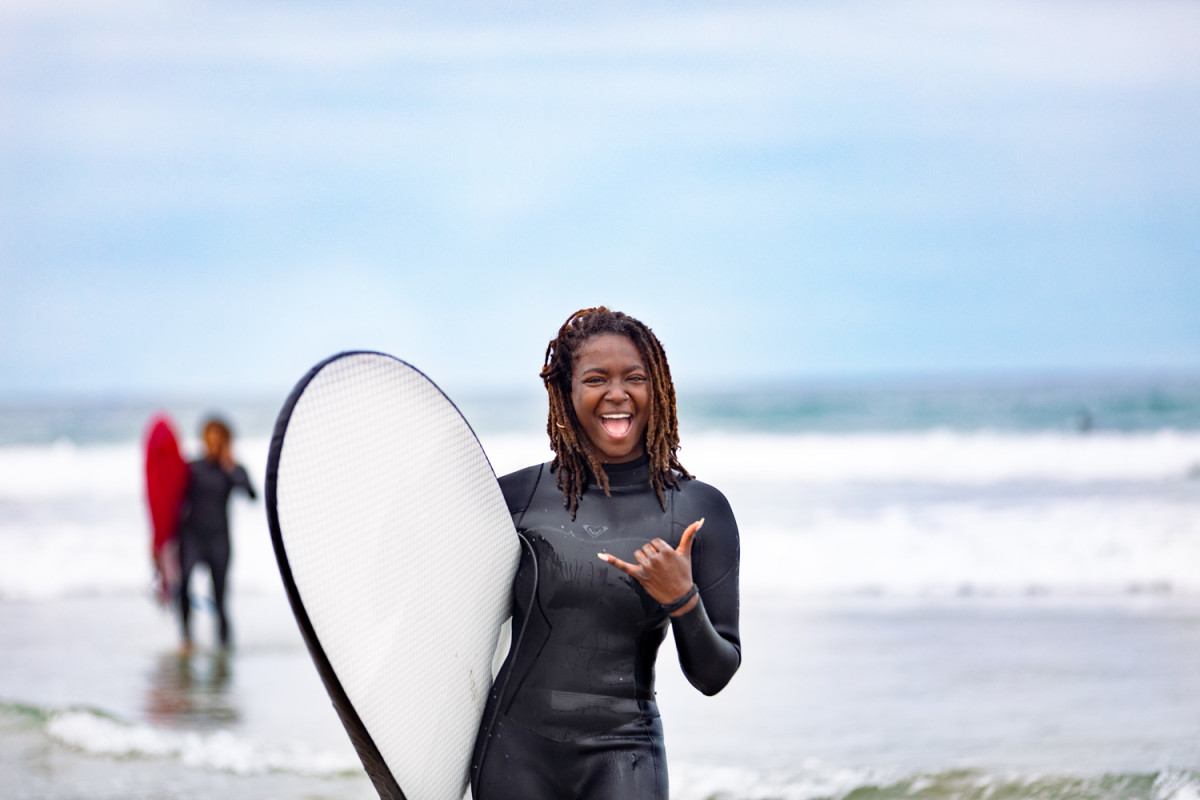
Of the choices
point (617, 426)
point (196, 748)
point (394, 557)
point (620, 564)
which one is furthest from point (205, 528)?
point (620, 564)

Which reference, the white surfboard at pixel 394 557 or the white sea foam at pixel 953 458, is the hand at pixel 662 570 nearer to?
the white surfboard at pixel 394 557

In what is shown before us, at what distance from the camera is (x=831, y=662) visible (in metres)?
7.11

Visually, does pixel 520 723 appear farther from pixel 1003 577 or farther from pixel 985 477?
pixel 985 477

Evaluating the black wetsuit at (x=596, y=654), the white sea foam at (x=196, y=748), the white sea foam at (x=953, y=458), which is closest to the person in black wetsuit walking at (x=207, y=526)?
the white sea foam at (x=196, y=748)

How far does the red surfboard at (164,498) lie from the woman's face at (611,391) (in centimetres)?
677

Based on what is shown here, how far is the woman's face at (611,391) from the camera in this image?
2.20 meters

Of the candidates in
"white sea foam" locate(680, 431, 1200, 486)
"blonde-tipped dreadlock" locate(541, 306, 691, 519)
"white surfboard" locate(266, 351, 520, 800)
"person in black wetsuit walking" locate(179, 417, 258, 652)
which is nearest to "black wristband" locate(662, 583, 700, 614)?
"blonde-tipped dreadlock" locate(541, 306, 691, 519)

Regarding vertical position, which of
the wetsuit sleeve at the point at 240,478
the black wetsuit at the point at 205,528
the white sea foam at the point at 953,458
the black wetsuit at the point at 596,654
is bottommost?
the white sea foam at the point at 953,458

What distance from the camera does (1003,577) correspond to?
10070mm

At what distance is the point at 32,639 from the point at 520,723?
7474 millimetres

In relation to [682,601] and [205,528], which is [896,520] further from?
[682,601]

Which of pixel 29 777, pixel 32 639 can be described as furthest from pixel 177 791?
pixel 32 639

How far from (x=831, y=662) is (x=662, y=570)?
5.43 metres

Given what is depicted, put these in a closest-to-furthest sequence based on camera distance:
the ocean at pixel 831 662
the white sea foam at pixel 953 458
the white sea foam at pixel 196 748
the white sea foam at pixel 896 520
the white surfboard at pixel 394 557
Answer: the white surfboard at pixel 394 557 → the ocean at pixel 831 662 → the white sea foam at pixel 196 748 → the white sea foam at pixel 896 520 → the white sea foam at pixel 953 458
